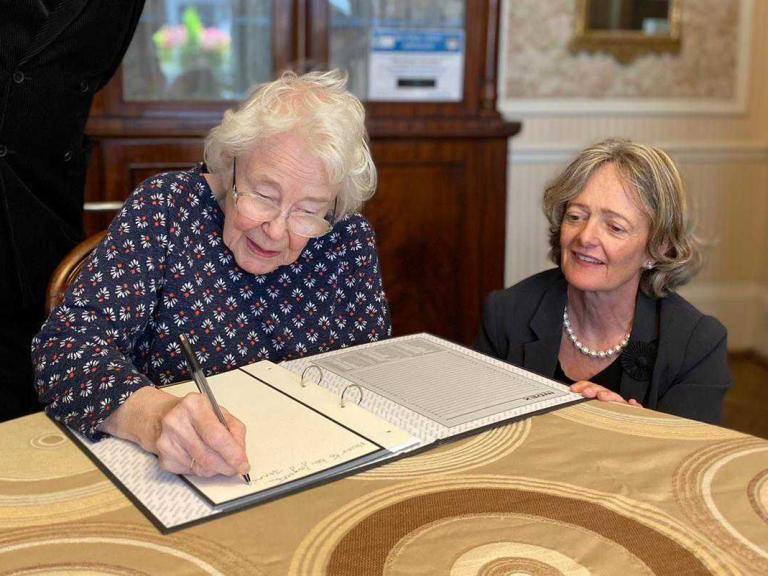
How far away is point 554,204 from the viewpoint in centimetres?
193

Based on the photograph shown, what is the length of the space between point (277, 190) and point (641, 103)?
288 cm

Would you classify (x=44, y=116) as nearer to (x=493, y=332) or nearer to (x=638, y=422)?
(x=493, y=332)

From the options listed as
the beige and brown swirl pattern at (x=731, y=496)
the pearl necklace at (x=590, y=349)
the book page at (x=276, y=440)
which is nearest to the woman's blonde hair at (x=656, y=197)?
the pearl necklace at (x=590, y=349)

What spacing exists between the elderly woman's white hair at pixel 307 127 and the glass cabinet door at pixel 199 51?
1.36 meters

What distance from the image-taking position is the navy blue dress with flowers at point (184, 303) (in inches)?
49.7

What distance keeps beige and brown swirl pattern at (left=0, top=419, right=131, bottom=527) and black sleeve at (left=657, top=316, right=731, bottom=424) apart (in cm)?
113

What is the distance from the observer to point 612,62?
391cm

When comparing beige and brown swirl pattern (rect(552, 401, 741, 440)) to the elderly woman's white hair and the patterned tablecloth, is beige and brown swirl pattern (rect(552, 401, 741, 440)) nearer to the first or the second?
the patterned tablecloth

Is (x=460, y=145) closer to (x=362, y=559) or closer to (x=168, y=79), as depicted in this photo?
(x=168, y=79)

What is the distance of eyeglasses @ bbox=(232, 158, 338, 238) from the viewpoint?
1532mm

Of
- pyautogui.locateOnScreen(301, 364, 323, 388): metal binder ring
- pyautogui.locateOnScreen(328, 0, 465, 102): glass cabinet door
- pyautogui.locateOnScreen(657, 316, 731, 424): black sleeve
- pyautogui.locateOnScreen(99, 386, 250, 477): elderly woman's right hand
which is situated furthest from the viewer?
pyautogui.locateOnScreen(328, 0, 465, 102): glass cabinet door

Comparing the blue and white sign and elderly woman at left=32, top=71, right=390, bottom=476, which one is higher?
the blue and white sign

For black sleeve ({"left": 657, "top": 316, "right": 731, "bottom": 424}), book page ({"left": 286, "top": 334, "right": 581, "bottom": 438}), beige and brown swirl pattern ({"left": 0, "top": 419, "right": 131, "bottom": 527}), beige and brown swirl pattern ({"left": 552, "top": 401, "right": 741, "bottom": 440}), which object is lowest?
black sleeve ({"left": 657, "top": 316, "right": 731, "bottom": 424})

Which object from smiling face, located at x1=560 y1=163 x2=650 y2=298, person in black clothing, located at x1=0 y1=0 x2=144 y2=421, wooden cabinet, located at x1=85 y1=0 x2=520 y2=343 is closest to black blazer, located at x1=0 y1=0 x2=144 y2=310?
person in black clothing, located at x1=0 y1=0 x2=144 y2=421
